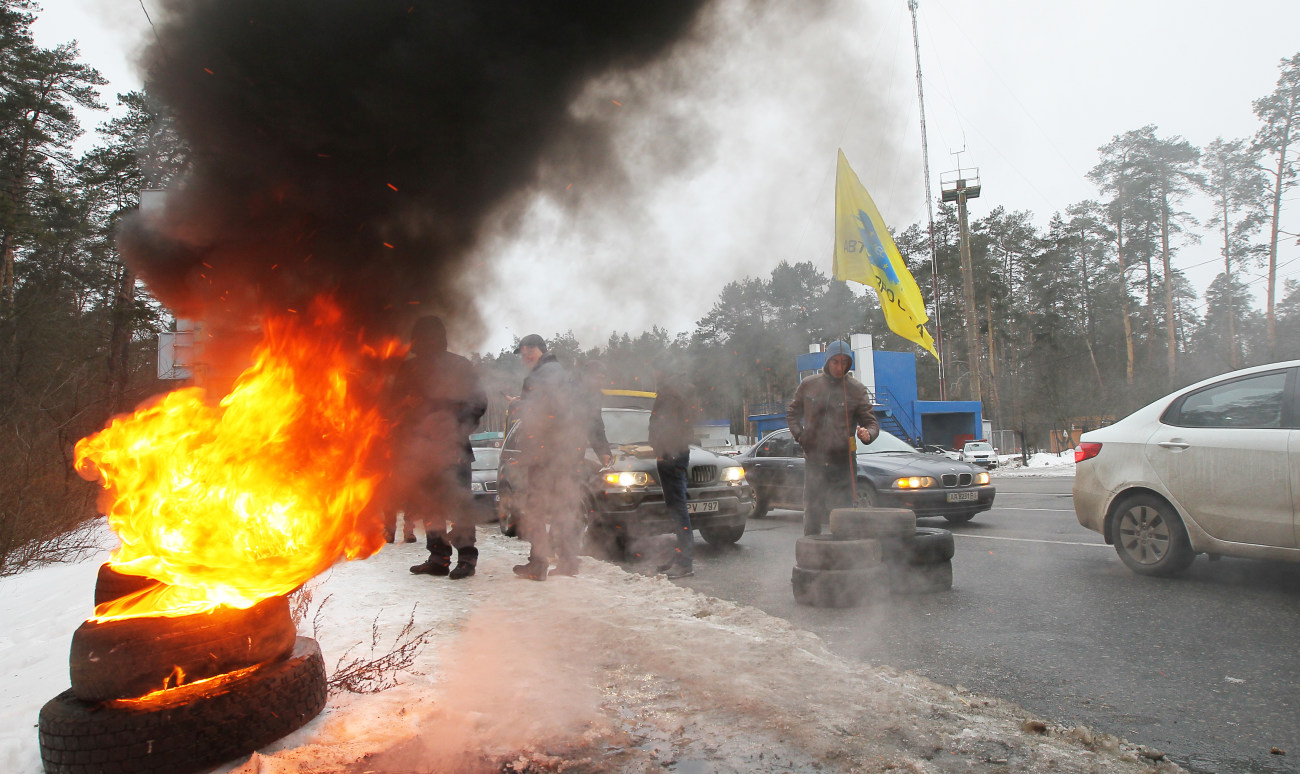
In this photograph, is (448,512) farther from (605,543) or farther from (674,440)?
(605,543)

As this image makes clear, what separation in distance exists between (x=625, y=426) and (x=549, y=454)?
79.2 inches

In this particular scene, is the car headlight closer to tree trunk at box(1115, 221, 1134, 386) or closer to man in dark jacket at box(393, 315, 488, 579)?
man in dark jacket at box(393, 315, 488, 579)

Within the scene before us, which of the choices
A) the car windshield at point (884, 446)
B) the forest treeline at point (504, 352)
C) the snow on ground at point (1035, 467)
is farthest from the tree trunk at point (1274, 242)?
the car windshield at point (884, 446)

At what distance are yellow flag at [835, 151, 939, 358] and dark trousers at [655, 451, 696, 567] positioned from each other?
2797 mm

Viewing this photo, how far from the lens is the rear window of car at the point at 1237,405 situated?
4883 millimetres

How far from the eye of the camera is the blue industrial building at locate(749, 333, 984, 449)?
10.7 m

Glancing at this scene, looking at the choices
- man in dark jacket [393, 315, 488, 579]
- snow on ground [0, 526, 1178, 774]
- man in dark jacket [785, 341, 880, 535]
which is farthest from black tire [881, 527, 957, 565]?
man in dark jacket [393, 315, 488, 579]

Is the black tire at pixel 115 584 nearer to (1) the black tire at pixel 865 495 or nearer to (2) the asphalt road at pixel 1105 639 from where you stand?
(2) the asphalt road at pixel 1105 639

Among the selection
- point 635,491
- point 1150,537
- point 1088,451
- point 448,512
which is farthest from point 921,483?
point 448,512

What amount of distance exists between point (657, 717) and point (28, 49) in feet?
67.5

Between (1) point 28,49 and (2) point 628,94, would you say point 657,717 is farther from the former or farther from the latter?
(1) point 28,49

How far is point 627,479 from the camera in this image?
7.11 m

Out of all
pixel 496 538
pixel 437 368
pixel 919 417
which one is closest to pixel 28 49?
pixel 496 538

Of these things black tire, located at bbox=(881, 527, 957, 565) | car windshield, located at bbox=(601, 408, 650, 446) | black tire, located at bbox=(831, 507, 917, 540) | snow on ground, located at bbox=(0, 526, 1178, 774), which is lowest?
snow on ground, located at bbox=(0, 526, 1178, 774)
